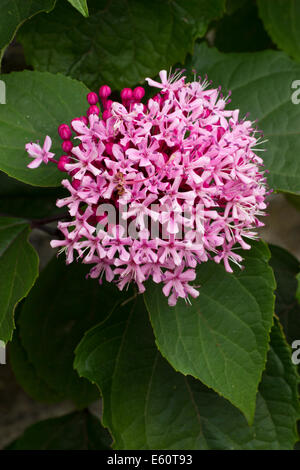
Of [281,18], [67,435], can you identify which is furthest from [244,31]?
[67,435]

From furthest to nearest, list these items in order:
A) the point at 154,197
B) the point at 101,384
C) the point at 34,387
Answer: the point at 34,387
the point at 101,384
the point at 154,197

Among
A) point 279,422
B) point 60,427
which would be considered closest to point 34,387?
point 60,427

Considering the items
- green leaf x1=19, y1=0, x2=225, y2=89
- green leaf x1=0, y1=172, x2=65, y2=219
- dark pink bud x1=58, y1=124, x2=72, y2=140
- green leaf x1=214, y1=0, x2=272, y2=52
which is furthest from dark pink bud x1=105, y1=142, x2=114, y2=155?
green leaf x1=214, y1=0, x2=272, y2=52


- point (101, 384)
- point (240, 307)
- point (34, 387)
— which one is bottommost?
point (34, 387)

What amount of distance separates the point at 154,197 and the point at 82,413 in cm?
103

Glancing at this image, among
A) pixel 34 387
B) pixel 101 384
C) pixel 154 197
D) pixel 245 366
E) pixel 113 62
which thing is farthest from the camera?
pixel 34 387

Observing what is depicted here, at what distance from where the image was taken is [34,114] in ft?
3.64

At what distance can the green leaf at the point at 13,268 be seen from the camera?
102cm

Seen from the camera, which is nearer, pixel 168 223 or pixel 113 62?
pixel 168 223

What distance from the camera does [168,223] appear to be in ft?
2.97

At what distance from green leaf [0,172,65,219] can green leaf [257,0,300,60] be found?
0.70 m

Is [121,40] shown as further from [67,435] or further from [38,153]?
[67,435]

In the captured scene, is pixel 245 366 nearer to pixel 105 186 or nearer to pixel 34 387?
pixel 105 186

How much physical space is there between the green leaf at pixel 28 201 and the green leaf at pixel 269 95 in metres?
0.50
